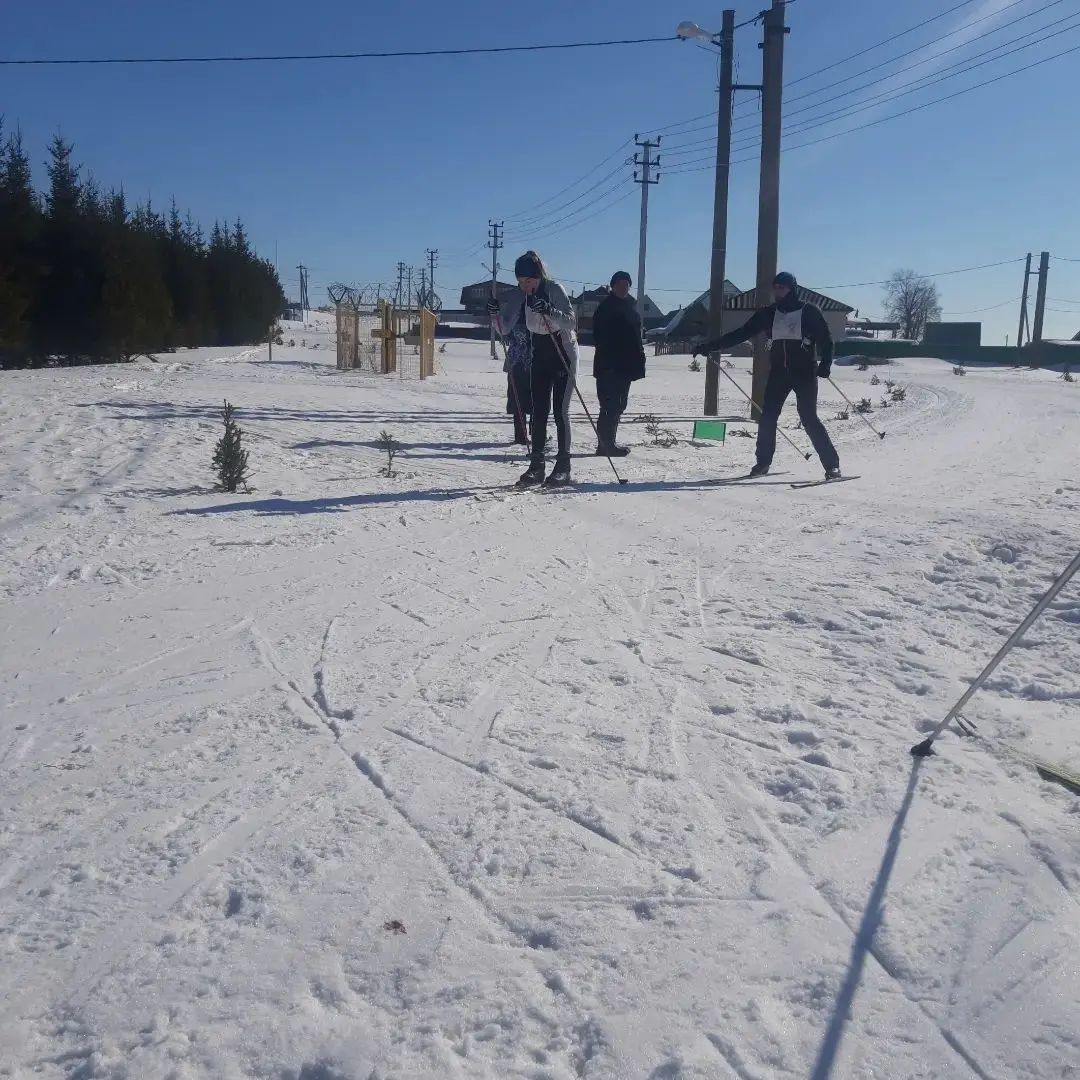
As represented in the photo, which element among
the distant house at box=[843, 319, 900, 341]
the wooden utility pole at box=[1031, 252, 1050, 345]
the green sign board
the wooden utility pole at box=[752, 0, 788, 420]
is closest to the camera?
the green sign board

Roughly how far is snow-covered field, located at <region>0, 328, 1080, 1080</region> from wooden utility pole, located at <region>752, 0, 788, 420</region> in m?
8.87

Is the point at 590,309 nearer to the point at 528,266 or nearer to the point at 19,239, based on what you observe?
the point at 19,239

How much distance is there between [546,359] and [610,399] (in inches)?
66.4

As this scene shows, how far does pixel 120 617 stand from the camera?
4562 millimetres

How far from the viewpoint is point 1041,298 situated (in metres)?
54.2

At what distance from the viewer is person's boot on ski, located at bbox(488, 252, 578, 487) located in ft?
26.2

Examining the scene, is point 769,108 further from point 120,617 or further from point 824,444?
point 120,617

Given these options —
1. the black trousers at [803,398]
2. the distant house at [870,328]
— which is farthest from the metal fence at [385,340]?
the distant house at [870,328]

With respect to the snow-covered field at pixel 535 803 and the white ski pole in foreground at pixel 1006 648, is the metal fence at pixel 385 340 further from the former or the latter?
the white ski pole in foreground at pixel 1006 648

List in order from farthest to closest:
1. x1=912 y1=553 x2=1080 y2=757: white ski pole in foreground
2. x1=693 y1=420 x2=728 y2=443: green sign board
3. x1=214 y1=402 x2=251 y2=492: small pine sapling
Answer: x1=693 y1=420 x2=728 y2=443: green sign board → x1=214 y1=402 x2=251 y2=492: small pine sapling → x1=912 y1=553 x2=1080 y2=757: white ski pole in foreground

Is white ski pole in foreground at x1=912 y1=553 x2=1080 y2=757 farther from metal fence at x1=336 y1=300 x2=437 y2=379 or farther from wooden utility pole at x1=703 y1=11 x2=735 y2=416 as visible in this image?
metal fence at x1=336 y1=300 x2=437 y2=379

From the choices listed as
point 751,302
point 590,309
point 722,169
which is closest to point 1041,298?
point 751,302

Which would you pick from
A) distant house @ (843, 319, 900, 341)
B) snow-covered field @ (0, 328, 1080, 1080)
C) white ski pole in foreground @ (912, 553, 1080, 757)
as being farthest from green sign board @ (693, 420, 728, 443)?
distant house @ (843, 319, 900, 341)

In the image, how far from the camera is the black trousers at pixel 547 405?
8.00m
